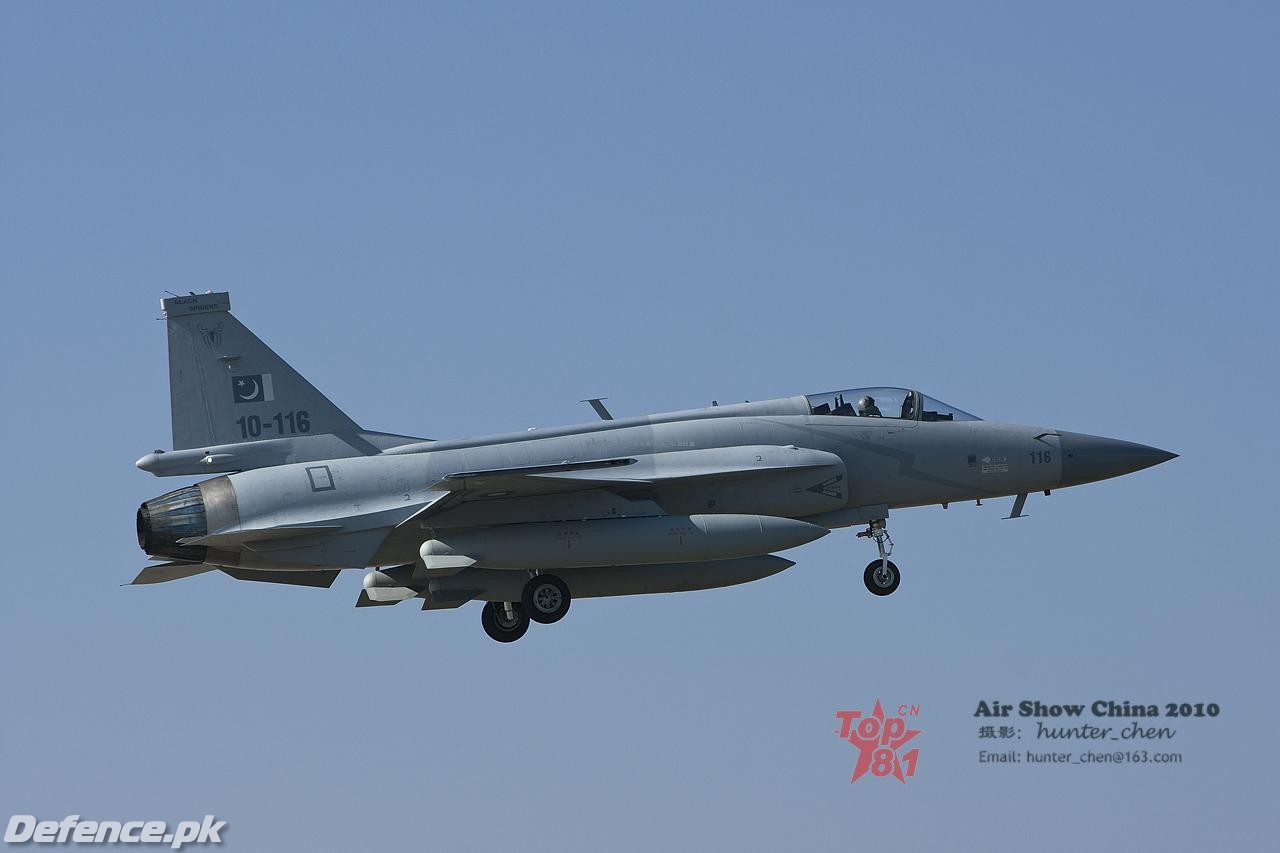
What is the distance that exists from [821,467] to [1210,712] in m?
5.59

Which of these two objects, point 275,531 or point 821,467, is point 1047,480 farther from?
point 275,531

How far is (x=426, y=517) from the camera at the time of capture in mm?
23828

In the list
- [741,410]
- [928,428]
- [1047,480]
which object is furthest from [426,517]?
[1047,480]

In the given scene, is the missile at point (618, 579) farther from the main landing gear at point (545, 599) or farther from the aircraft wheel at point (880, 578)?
the aircraft wheel at point (880, 578)

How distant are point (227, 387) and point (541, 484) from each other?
4.33 metres

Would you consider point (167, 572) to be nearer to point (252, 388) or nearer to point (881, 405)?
point (252, 388)

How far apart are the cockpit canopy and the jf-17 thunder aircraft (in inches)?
1.0

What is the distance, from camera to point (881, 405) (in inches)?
1006

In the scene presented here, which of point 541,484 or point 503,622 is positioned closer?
point 541,484

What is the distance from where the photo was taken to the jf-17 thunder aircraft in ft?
77.5

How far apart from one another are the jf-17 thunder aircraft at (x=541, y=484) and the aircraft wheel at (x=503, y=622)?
0.03 meters

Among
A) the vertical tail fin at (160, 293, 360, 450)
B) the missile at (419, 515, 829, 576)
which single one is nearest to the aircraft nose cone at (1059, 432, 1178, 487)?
the missile at (419, 515, 829, 576)

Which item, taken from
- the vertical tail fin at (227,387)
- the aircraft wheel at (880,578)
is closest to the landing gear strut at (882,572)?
the aircraft wheel at (880,578)

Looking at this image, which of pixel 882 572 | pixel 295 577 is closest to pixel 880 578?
pixel 882 572
